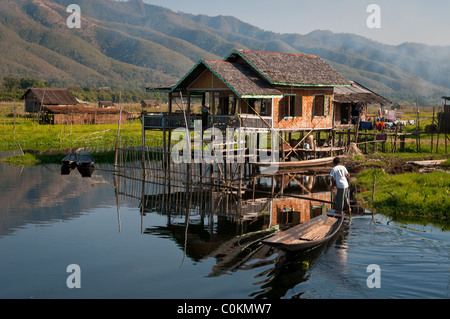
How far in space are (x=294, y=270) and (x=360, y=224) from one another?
216 inches

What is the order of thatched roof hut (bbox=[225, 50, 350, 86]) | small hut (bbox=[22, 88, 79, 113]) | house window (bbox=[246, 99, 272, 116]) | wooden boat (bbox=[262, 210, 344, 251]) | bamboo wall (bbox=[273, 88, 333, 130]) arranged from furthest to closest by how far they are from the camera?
small hut (bbox=[22, 88, 79, 113]) → bamboo wall (bbox=[273, 88, 333, 130]) → house window (bbox=[246, 99, 272, 116]) → thatched roof hut (bbox=[225, 50, 350, 86]) → wooden boat (bbox=[262, 210, 344, 251])

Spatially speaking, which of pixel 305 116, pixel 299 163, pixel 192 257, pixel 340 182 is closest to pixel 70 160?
pixel 299 163

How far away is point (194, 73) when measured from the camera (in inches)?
1033

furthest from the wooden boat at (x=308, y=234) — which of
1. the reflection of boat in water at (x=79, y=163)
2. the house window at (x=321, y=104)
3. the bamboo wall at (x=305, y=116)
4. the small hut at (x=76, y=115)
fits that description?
the small hut at (x=76, y=115)

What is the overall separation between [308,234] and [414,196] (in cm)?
691

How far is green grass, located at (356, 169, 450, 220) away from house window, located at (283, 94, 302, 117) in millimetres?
7530

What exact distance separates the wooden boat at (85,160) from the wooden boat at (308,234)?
60.0 feet

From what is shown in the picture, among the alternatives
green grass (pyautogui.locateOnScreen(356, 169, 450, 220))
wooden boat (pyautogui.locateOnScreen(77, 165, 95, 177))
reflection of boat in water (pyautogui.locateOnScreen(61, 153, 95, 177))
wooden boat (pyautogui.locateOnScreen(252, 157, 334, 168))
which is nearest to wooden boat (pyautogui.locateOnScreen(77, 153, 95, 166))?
reflection of boat in water (pyautogui.locateOnScreen(61, 153, 95, 177))

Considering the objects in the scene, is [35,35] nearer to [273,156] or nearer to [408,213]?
[273,156]

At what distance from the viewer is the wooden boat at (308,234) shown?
12703mm

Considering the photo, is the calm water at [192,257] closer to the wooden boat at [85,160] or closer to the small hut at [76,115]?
the wooden boat at [85,160]

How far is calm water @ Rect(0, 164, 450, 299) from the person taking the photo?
12.1 metres

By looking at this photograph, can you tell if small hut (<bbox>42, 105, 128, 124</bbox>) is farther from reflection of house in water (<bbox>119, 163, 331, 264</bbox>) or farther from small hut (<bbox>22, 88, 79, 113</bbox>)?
reflection of house in water (<bbox>119, 163, 331, 264</bbox>)
